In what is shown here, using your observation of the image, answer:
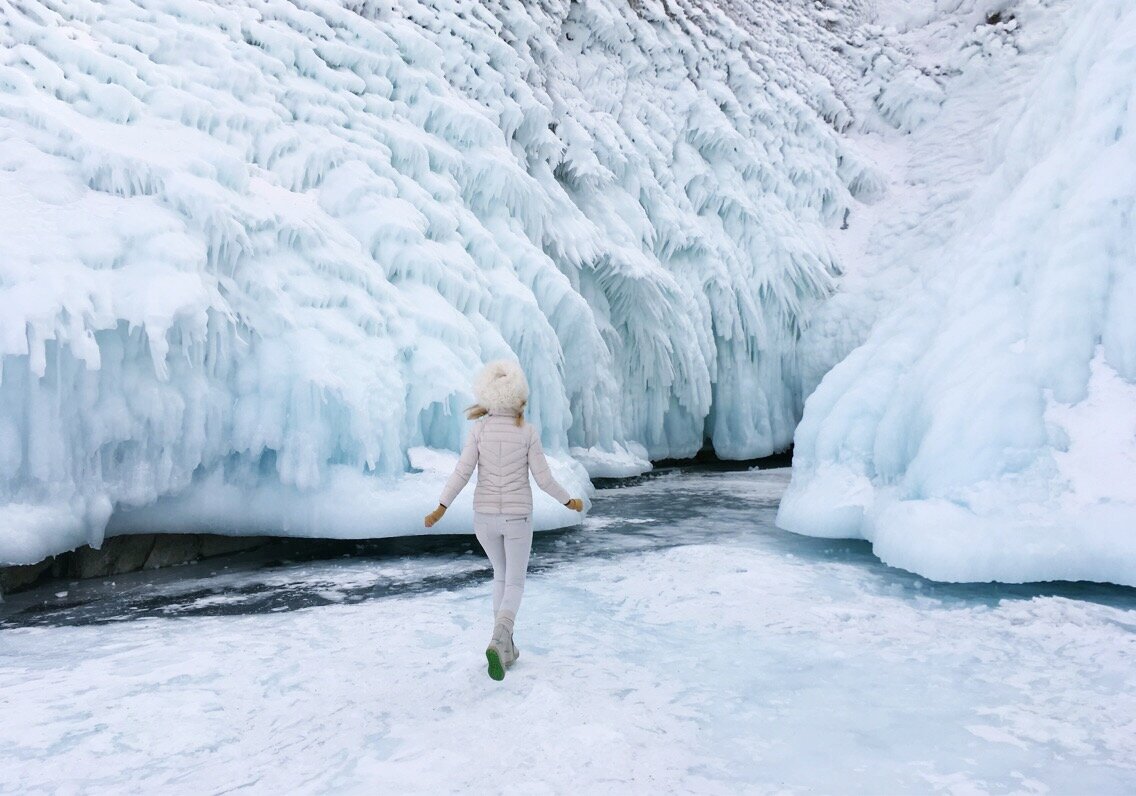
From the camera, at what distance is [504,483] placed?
10.9 feet

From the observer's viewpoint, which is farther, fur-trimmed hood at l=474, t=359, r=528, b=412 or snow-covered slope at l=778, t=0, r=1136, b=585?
snow-covered slope at l=778, t=0, r=1136, b=585

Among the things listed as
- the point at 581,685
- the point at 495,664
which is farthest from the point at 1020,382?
the point at 495,664

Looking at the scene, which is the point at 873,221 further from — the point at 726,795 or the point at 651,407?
the point at 726,795

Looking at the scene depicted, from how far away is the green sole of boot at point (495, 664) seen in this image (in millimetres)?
3135

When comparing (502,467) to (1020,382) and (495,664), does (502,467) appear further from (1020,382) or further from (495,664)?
(1020,382)

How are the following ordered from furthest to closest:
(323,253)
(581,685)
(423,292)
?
(423,292) → (323,253) → (581,685)

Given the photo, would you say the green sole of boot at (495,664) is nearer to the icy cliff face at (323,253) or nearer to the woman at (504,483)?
the woman at (504,483)

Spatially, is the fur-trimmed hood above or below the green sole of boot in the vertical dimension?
above

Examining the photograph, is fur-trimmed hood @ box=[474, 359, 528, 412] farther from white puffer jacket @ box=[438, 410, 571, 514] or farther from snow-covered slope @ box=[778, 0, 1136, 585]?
snow-covered slope @ box=[778, 0, 1136, 585]

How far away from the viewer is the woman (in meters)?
3.34

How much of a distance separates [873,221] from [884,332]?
696cm

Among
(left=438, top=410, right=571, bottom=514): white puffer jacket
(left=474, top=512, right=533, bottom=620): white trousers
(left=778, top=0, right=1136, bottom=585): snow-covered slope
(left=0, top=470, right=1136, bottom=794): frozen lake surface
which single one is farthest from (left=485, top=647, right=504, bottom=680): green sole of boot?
(left=778, top=0, right=1136, bottom=585): snow-covered slope

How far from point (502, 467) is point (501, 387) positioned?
34 cm

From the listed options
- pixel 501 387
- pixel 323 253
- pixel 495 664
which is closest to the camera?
pixel 495 664
